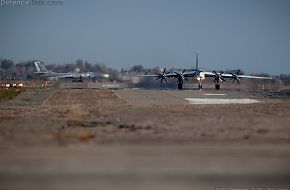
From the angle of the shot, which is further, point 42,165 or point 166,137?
point 166,137

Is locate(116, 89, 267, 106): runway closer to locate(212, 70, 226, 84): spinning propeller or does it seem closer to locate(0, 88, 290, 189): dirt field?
locate(0, 88, 290, 189): dirt field

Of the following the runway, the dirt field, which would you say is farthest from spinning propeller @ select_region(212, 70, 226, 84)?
the dirt field

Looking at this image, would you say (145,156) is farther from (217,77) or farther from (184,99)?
(217,77)

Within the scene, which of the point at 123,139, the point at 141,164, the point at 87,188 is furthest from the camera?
the point at 123,139

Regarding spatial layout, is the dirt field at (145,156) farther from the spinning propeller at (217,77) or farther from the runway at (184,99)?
the spinning propeller at (217,77)

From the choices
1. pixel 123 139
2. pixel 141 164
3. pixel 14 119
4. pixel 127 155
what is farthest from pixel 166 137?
pixel 14 119

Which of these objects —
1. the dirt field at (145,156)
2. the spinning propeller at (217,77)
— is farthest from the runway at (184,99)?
the spinning propeller at (217,77)

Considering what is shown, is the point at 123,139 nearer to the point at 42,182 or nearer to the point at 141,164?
the point at 141,164

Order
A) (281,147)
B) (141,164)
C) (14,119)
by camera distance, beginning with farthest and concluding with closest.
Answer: (14,119)
(281,147)
(141,164)

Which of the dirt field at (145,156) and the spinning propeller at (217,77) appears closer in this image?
the dirt field at (145,156)

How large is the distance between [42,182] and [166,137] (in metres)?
8.36

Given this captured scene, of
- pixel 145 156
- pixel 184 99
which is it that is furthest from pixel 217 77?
pixel 145 156

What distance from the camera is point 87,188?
436 inches

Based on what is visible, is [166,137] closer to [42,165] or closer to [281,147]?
[281,147]
